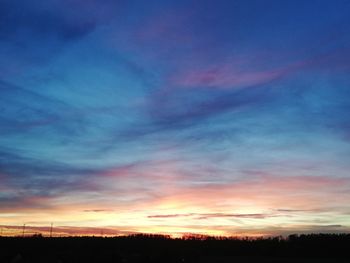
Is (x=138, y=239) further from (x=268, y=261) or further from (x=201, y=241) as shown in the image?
(x=268, y=261)

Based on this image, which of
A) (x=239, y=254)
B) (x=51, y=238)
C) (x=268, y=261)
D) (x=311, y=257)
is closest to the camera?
(x=268, y=261)

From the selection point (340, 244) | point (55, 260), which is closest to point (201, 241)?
point (340, 244)

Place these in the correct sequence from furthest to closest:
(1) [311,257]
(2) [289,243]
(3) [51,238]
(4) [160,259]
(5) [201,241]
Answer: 1. (3) [51,238]
2. (5) [201,241]
3. (2) [289,243]
4. (1) [311,257]
5. (4) [160,259]

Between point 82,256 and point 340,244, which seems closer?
point 82,256

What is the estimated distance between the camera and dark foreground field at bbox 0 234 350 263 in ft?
124

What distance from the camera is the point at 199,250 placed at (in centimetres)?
5078

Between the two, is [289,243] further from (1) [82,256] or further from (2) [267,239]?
(1) [82,256]

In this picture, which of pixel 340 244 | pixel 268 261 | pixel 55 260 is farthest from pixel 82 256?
pixel 340 244

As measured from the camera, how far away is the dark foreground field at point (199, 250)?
37.8 meters

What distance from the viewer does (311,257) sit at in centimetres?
4519

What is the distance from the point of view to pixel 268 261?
40.3 m

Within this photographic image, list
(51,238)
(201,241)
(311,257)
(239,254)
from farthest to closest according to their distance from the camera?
1. (51,238)
2. (201,241)
3. (239,254)
4. (311,257)

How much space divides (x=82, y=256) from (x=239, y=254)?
58.4 ft

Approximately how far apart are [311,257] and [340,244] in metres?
6.93
